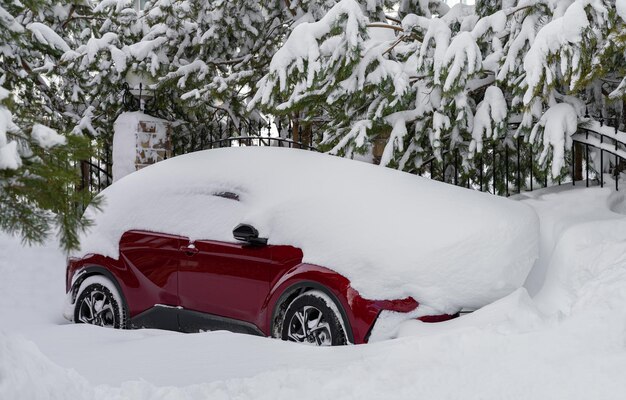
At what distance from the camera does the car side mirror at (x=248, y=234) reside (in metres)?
6.25

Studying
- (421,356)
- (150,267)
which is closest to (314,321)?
(421,356)

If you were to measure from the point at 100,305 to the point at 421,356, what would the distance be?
340 centimetres

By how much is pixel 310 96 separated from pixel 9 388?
610cm

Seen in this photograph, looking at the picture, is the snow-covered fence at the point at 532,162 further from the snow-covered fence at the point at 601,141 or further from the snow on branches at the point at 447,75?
the snow on branches at the point at 447,75

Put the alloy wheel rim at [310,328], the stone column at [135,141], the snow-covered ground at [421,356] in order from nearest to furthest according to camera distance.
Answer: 1. the snow-covered ground at [421,356]
2. the alloy wheel rim at [310,328]
3. the stone column at [135,141]

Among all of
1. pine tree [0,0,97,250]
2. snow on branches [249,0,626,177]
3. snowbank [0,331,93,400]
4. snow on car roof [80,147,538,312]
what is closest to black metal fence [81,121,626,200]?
snow on branches [249,0,626,177]

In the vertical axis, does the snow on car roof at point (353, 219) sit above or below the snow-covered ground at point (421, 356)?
above

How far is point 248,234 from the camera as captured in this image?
6.24m

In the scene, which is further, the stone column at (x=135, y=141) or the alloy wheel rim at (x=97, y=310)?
the stone column at (x=135, y=141)

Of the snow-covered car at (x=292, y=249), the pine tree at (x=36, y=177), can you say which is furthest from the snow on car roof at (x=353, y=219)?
the pine tree at (x=36, y=177)

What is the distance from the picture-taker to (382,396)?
470 centimetres

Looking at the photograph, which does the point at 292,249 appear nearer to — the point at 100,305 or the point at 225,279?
the point at 225,279

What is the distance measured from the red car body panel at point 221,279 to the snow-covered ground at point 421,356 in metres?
0.25

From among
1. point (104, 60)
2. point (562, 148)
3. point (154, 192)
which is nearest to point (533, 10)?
point (562, 148)
